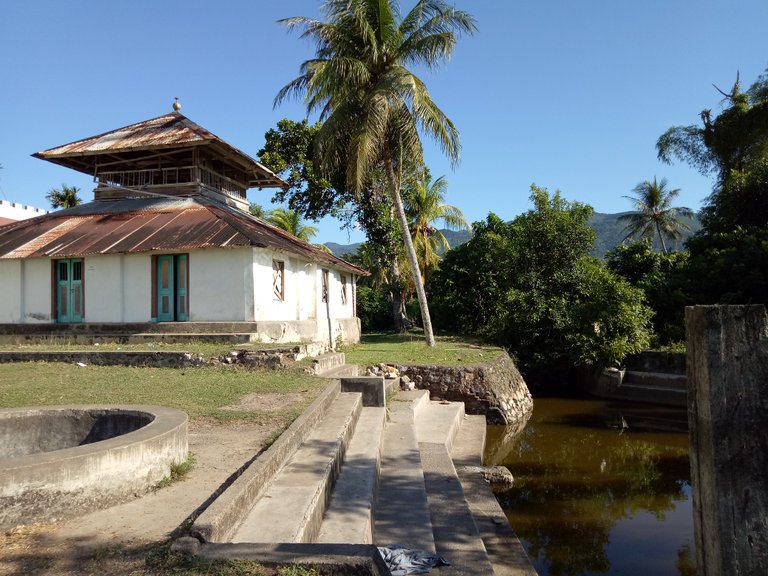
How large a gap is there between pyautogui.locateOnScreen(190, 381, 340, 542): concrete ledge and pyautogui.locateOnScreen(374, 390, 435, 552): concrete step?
1.11 m

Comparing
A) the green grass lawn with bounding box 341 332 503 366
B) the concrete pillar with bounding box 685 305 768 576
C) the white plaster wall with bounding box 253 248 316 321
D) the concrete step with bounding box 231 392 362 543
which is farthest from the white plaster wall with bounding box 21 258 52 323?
the concrete pillar with bounding box 685 305 768 576

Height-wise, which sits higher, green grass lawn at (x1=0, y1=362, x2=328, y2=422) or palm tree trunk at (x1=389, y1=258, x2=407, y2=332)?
palm tree trunk at (x1=389, y1=258, x2=407, y2=332)

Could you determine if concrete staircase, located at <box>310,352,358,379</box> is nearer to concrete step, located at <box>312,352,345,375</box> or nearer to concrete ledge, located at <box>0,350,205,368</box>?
concrete step, located at <box>312,352,345,375</box>

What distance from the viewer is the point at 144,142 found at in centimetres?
1727

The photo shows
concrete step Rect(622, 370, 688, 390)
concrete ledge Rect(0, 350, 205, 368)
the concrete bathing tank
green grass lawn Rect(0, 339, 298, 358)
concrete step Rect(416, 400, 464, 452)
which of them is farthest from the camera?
concrete step Rect(622, 370, 688, 390)

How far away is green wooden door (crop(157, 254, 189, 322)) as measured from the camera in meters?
14.8

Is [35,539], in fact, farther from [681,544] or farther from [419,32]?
[419,32]

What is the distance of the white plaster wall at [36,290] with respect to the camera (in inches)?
608

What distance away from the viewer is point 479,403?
14.2 meters

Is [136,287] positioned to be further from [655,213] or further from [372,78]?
[655,213]

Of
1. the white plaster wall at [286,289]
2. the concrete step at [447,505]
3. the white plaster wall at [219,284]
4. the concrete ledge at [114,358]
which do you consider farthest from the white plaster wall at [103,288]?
the concrete step at [447,505]

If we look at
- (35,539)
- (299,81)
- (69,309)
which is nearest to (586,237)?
(299,81)

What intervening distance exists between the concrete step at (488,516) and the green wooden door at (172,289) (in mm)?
7901

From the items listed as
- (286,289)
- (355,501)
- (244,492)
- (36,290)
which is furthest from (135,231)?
(244,492)
